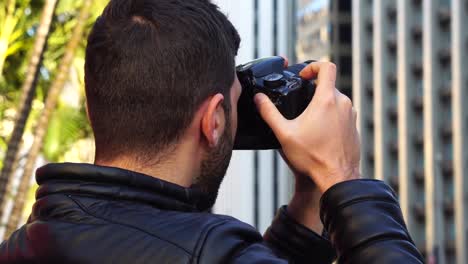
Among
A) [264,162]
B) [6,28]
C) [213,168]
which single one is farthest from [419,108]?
[213,168]

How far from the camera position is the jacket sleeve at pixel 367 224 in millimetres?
1671

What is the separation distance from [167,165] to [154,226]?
0.56 ft

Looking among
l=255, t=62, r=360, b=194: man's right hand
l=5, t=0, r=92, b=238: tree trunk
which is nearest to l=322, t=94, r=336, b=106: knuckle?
l=255, t=62, r=360, b=194: man's right hand

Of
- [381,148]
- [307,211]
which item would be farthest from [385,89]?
[307,211]

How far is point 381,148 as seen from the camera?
7619 cm

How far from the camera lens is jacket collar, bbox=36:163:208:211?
174 centimetres

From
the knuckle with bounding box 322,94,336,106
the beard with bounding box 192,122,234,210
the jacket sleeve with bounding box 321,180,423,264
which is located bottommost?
the jacket sleeve with bounding box 321,180,423,264

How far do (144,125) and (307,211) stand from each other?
0.57 meters

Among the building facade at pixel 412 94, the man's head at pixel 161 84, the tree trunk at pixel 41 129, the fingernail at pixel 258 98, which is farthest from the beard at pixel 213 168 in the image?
the building facade at pixel 412 94

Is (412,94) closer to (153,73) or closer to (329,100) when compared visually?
(329,100)

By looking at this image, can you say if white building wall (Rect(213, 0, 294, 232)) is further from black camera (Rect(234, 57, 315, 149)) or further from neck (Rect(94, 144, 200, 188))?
neck (Rect(94, 144, 200, 188))

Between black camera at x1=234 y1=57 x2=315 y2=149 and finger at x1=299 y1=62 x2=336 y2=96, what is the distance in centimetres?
2

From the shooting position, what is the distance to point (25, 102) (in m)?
10.5

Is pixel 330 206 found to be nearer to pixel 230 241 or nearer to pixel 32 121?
pixel 230 241
